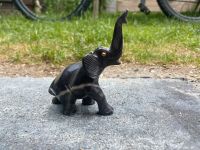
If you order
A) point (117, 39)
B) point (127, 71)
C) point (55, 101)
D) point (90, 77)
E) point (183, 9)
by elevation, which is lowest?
point (183, 9)

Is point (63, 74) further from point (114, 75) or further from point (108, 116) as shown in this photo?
point (114, 75)

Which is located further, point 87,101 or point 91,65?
point 87,101

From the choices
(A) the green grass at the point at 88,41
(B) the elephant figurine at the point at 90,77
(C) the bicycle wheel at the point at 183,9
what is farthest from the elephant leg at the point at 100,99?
(C) the bicycle wheel at the point at 183,9

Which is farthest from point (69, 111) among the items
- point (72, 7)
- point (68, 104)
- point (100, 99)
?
point (72, 7)

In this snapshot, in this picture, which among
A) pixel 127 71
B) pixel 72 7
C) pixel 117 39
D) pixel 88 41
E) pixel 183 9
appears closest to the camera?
pixel 117 39

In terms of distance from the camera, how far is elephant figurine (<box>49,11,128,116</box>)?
1.88 m

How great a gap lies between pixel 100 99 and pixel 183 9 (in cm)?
356

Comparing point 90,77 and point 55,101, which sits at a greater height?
point 90,77

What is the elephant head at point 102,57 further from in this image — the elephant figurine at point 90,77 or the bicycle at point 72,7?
the bicycle at point 72,7

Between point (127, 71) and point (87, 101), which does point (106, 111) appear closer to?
Answer: point (87, 101)

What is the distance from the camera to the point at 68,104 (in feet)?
6.38

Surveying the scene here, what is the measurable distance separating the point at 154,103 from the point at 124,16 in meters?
0.54

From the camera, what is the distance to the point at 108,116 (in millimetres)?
1976

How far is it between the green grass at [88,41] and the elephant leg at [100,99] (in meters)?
1.04
